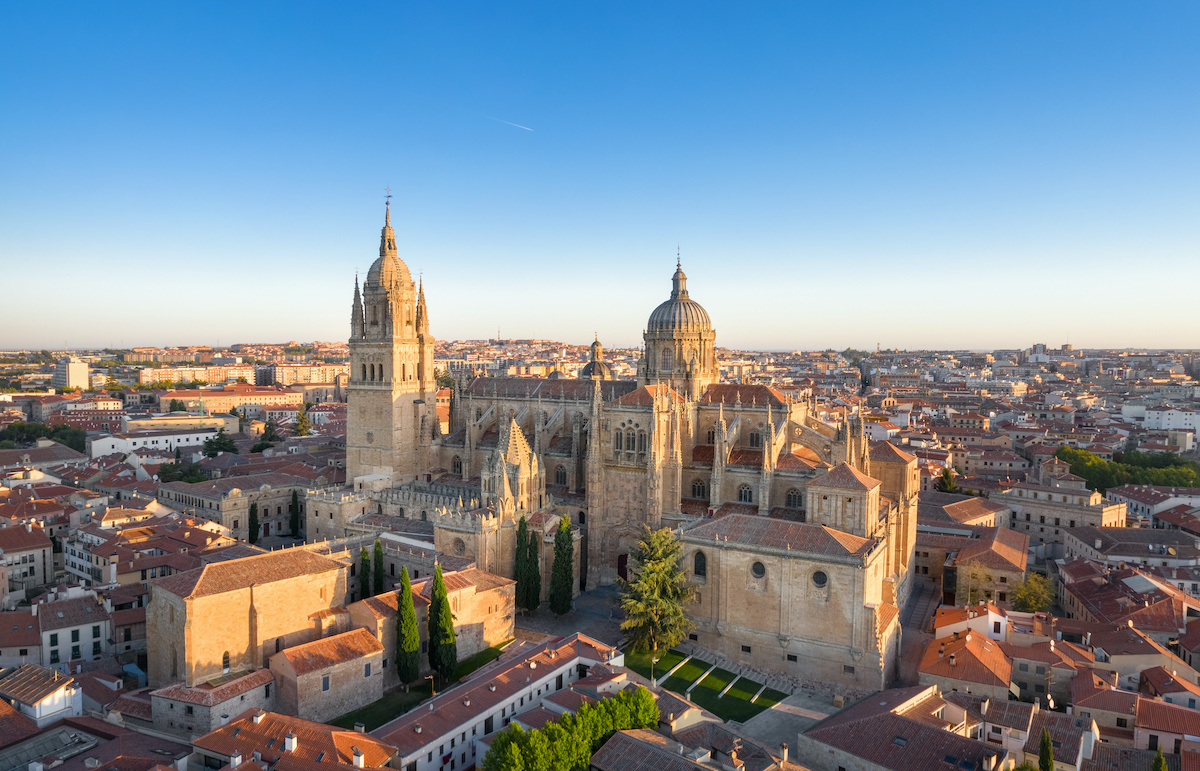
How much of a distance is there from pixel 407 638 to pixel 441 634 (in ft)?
4.91

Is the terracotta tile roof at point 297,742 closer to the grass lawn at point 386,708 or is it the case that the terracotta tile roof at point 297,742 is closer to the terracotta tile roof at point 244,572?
the grass lawn at point 386,708

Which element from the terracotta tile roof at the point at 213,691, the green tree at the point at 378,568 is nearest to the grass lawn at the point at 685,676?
the green tree at the point at 378,568

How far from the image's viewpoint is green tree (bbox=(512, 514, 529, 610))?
4053 centimetres

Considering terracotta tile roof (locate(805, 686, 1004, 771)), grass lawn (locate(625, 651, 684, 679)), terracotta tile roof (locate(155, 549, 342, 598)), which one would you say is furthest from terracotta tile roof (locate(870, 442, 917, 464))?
terracotta tile roof (locate(155, 549, 342, 598))

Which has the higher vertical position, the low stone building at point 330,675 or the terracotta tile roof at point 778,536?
the terracotta tile roof at point 778,536

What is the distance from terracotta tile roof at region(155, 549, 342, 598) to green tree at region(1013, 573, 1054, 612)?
122 ft

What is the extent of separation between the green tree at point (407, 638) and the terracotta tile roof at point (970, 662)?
22.5 meters

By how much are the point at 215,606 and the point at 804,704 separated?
84.8 ft

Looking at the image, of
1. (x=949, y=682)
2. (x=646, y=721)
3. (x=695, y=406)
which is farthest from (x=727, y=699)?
(x=695, y=406)

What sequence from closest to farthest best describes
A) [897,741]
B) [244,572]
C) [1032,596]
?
[897,741] < [244,572] < [1032,596]

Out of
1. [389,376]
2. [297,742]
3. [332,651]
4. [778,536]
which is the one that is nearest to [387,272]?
[389,376]

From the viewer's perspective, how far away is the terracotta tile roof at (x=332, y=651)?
3019cm

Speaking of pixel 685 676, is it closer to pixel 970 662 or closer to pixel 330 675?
pixel 970 662

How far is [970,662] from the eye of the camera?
32.4 m
